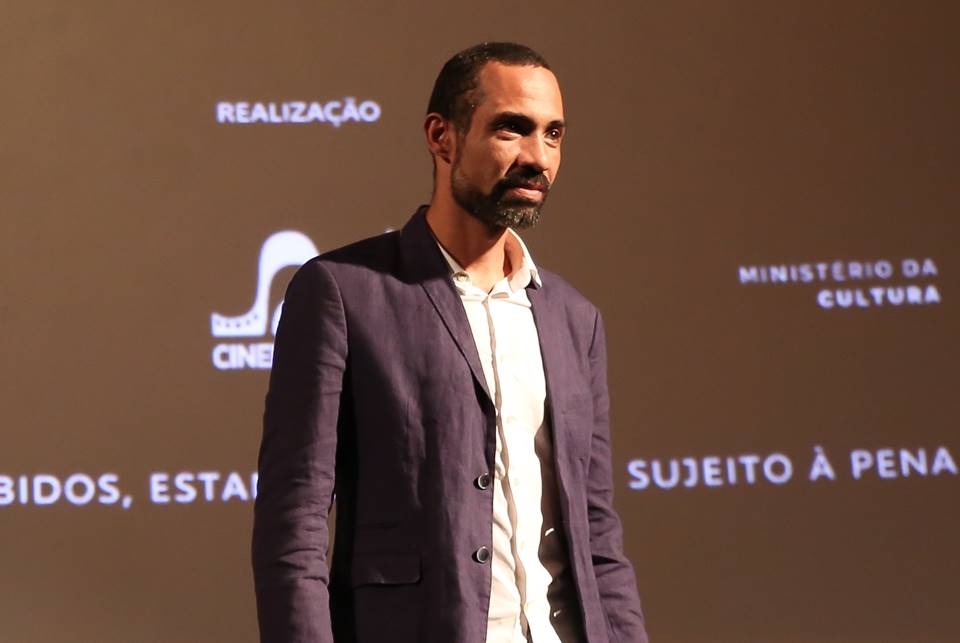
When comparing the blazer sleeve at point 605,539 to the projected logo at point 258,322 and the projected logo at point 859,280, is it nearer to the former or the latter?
the projected logo at point 258,322

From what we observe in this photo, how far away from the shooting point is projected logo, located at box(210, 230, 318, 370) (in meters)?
3.59

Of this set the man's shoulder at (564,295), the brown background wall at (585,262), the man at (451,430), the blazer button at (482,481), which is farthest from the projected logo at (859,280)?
the blazer button at (482,481)

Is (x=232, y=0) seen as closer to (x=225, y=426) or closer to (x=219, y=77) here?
(x=219, y=77)

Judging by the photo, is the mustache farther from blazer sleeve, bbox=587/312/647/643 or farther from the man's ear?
blazer sleeve, bbox=587/312/647/643

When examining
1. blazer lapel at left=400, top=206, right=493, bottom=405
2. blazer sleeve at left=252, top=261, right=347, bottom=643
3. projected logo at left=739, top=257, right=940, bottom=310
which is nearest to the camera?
blazer sleeve at left=252, top=261, right=347, bottom=643

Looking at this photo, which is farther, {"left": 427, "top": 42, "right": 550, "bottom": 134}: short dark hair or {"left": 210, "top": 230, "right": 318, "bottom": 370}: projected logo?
{"left": 210, "top": 230, "right": 318, "bottom": 370}: projected logo

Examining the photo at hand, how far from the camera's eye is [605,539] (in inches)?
72.6

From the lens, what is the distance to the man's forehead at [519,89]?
69.6 inches

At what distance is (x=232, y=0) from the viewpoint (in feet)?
12.3

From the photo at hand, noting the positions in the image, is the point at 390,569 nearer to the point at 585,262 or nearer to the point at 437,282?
the point at 437,282

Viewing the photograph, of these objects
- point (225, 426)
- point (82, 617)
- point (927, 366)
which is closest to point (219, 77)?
point (225, 426)

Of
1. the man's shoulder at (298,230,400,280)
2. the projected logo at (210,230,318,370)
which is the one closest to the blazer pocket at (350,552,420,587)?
the man's shoulder at (298,230,400,280)

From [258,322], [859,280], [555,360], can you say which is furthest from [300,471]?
[859,280]

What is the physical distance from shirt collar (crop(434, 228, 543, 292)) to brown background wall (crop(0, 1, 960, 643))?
1.80 meters
